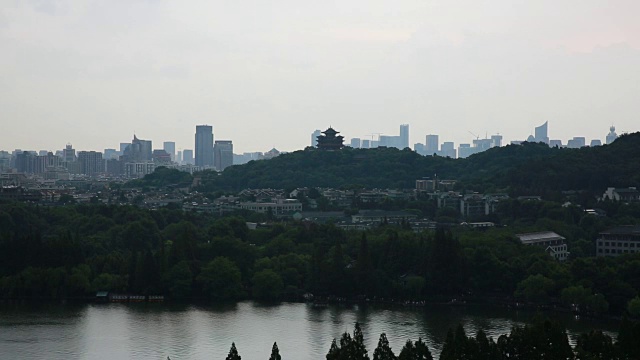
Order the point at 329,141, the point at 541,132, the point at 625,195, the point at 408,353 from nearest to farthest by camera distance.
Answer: the point at 408,353 < the point at 625,195 < the point at 329,141 < the point at 541,132

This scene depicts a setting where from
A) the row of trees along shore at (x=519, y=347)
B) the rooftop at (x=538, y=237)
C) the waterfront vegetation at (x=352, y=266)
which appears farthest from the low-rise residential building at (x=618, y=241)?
the row of trees along shore at (x=519, y=347)

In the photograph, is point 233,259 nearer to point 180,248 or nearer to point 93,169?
point 180,248

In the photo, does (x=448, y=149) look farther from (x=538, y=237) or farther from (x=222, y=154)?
(x=538, y=237)

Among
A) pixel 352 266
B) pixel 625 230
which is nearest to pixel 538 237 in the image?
pixel 625 230

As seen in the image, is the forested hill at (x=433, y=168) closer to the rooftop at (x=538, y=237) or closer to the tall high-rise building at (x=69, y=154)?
the rooftop at (x=538, y=237)

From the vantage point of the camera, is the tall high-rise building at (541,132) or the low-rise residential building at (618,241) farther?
the tall high-rise building at (541,132)

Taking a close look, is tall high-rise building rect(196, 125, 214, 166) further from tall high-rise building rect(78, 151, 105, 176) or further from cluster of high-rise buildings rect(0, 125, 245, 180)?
tall high-rise building rect(78, 151, 105, 176)
